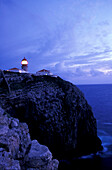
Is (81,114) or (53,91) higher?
(53,91)

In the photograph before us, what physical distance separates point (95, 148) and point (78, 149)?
558cm

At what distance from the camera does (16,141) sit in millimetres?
10430

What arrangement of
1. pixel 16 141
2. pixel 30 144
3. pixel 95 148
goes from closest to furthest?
pixel 16 141 → pixel 30 144 → pixel 95 148

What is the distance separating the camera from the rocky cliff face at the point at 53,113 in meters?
27.8

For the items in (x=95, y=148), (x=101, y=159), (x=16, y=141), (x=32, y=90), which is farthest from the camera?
(x=95, y=148)

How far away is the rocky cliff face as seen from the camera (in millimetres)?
27844

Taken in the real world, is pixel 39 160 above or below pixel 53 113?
above

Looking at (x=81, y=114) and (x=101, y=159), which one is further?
(x=81, y=114)

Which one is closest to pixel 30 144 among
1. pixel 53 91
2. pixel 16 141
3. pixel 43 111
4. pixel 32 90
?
pixel 16 141

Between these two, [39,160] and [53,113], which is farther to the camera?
[53,113]

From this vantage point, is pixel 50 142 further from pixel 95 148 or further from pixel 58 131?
pixel 95 148

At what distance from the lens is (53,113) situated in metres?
29.3

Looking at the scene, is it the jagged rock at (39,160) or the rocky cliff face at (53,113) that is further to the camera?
the rocky cliff face at (53,113)

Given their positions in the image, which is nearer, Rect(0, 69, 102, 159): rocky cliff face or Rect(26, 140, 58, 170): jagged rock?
Rect(26, 140, 58, 170): jagged rock
